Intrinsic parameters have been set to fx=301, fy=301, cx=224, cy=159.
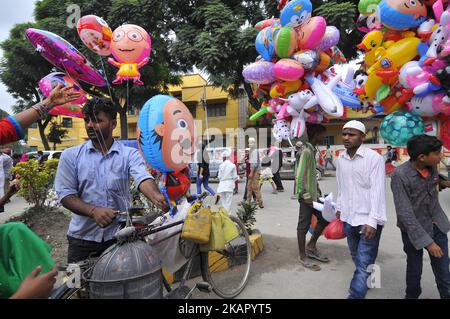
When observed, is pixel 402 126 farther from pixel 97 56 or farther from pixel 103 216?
pixel 97 56

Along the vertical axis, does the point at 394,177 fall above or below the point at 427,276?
above

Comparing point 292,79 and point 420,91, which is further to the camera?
point 292,79

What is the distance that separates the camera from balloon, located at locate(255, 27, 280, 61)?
443 cm

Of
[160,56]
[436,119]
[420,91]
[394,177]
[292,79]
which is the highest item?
[160,56]

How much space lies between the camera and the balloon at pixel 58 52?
352 centimetres

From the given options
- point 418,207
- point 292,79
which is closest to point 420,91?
point 418,207

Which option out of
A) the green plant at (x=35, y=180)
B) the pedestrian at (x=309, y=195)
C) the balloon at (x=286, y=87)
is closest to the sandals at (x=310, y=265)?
the pedestrian at (x=309, y=195)

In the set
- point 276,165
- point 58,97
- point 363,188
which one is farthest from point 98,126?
point 276,165

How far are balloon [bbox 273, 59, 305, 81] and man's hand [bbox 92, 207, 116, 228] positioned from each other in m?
3.31

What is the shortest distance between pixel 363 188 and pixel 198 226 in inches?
59.4

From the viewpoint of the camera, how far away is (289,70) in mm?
4250

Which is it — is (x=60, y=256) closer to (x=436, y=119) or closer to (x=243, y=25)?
(x=436, y=119)
